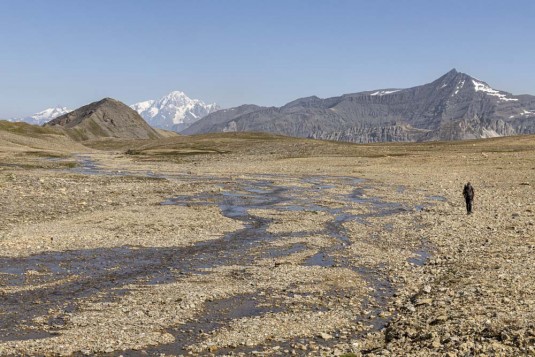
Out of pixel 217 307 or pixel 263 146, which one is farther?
pixel 263 146

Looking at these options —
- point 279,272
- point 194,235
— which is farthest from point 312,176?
point 279,272

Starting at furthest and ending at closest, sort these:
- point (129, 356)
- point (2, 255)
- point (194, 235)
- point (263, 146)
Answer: point (263, 146) < point (194, 235) < point (2, 255) < point (129, 356)

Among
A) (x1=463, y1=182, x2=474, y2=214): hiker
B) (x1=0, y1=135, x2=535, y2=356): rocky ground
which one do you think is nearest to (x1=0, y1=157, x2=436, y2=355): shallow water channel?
(x1=0, y1=135, x2=535, y2=356): rocky ground

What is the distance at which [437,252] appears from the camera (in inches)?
1069

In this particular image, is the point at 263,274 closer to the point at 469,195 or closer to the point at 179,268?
the point at 179,268

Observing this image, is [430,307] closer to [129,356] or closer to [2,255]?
[129,356]

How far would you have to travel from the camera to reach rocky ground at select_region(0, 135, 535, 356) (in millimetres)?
15789

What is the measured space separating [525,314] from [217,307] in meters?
10.0

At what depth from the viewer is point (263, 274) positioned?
2342 cm

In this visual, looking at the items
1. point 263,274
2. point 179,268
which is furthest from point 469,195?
point 179,268

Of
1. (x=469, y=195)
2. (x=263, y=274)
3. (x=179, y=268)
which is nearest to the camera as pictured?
(x=263, y=274)

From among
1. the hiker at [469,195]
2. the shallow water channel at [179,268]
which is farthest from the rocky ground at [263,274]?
the hiker at [469,195]

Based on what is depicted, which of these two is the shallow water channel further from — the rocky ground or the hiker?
the hiker

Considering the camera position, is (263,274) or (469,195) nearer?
(263,274)
